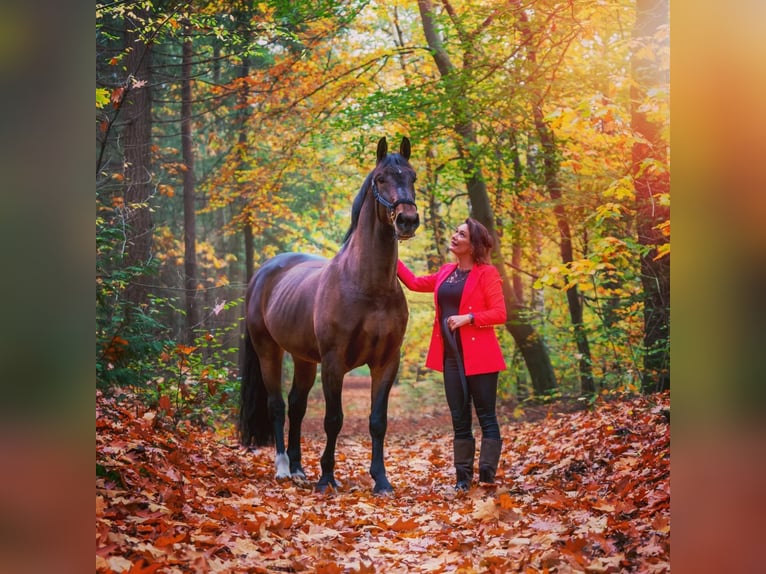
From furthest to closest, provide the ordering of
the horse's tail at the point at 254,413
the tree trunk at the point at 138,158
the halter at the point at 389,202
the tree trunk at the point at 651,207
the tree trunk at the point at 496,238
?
the tree trunk at the point at 496,238 < the tree trunk at the point at 138,158 < the horse's tail at the point at 254,413 < the tree trunk at the point at 651,207 < the halter at the point at 389,202

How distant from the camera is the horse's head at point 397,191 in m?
5.09

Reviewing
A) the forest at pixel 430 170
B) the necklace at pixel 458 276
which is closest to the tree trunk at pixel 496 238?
the forest at pixel 430 170

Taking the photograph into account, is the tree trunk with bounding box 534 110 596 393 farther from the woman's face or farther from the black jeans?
the woman's face

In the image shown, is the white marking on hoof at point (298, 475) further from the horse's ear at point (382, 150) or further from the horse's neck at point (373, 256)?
the horse's ear at point (382, 150)

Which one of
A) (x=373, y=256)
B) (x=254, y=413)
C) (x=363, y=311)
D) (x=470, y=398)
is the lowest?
(x=254, y=413)

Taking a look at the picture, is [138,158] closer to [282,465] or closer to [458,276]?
[282,465]

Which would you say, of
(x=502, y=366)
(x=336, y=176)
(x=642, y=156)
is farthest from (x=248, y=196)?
(x=502, y=366)

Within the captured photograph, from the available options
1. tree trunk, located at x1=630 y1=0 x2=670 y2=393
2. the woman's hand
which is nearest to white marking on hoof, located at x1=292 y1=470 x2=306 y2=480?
the woman's hand

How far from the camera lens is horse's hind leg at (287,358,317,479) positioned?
6.52 m

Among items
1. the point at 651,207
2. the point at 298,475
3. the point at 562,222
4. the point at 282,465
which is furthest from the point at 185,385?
the point at 562,222

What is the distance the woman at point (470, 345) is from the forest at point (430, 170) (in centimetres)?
81

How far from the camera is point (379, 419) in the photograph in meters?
5.82

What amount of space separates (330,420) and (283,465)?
0.92 m
